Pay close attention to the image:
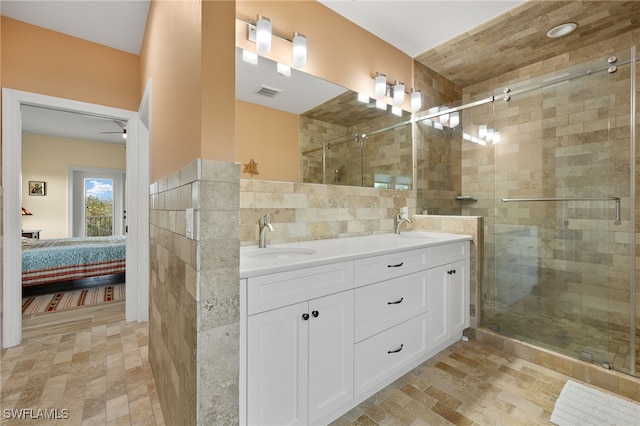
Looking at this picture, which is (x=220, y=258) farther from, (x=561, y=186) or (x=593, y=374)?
(x=561, y=186)

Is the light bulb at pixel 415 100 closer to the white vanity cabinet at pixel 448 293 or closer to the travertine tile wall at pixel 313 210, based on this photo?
the travertine tile wall at pixel 313 210

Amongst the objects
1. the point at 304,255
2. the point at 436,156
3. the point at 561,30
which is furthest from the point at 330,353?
the point at 561,30

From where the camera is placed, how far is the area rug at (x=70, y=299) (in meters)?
3.13

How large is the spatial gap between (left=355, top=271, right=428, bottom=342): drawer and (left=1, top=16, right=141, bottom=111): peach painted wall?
2888 millimetres

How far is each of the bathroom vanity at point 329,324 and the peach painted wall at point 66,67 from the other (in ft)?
7.68

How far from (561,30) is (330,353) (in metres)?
3.20

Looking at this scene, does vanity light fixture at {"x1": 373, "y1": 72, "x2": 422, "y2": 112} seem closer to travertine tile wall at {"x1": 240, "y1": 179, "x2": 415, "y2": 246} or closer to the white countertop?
travertine tile wall at {"x1": 240, "y1": 179, "x2": 415, "y2": 246}

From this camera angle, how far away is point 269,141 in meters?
1.95

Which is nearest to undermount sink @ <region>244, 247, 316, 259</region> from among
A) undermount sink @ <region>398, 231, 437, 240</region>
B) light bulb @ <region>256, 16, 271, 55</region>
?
undermount sink @ <region>398, 231, 437, 240</region>

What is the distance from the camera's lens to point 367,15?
2379 mm

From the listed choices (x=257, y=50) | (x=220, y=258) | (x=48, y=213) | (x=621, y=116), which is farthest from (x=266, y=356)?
(x=48, y=213)

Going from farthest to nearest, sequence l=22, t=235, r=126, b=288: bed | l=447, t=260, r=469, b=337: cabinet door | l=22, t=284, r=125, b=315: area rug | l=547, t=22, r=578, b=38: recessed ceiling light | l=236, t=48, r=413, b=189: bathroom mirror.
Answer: l=22, t=235, r=126, b=288: bed → l=22, t=284, r=125, b=315: area rug → l=547, t=22, r=578, b=38: recessed ceiling light → l=447, t=260, r=469, b=337: cabinet door → l=236, t=48, r=413, b=189: bathroom mirror

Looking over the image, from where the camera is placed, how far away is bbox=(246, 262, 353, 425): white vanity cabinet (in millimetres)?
1130

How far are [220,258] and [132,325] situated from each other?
2.50 metres
